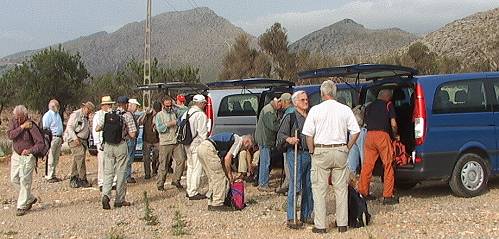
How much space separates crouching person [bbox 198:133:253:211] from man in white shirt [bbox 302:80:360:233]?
2.01 metres

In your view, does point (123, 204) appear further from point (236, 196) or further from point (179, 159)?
point (236, 196)

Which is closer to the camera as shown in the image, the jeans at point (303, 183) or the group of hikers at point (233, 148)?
the group of hikers at point (233, 148)

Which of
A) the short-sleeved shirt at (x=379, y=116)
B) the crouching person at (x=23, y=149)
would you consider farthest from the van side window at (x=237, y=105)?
the crouching person at (x=23, y=149)

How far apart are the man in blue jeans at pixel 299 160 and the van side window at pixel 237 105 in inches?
190

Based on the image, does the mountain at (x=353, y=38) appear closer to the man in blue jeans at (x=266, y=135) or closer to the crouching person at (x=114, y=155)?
the man in blue jeans at (x=266, y=135)

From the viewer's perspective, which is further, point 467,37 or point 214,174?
point 467,37

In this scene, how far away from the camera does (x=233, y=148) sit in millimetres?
9320

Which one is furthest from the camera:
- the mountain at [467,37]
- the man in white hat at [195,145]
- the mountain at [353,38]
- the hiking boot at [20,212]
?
the mountain at [353,38]

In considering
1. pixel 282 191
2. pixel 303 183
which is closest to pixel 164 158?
pixel 282 191

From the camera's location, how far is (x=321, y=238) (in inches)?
288

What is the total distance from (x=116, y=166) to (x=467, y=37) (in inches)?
2112

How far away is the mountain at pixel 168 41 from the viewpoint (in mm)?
130500

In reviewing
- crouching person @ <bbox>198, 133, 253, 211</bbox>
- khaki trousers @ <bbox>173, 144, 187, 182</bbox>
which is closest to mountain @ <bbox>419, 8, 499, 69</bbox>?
khaki trousers @ <bbox>173, 144, 187, 182</bbox>

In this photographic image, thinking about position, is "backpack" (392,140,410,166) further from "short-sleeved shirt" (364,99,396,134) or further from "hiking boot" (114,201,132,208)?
"hiking boot" (114,201,132,208)
